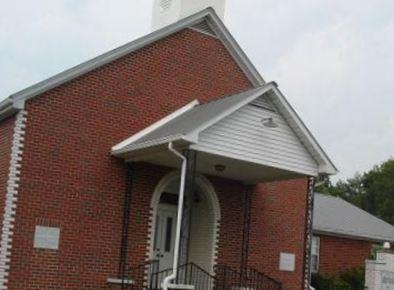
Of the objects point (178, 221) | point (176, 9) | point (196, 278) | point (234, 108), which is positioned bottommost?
point (196, 278)

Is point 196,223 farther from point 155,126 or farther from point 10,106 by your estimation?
point 10,106

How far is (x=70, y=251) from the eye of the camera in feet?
53.2

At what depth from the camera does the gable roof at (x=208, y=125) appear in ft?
Result: 49.7

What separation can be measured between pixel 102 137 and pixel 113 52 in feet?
7.07

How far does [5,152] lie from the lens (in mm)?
16297

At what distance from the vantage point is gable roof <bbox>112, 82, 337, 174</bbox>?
1514cm

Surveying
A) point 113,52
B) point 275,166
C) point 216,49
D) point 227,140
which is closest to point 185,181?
point 227,140

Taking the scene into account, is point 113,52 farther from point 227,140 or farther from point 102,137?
point 227,140

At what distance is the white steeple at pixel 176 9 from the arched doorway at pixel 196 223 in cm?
555

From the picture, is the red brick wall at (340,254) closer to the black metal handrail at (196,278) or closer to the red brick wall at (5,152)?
the black metal handrail at (196,278)

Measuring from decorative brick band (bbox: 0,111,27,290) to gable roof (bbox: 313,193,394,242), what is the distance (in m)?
14.3

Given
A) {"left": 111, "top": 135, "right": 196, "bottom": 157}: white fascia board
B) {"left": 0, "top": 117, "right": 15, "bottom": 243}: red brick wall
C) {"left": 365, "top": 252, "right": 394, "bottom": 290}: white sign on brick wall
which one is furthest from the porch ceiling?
{"left": 365, "top": 252, "right": 394, "bottom": 290}: white sign on brick wall

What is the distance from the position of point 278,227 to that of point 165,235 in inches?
136

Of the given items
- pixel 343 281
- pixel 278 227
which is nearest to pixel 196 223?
pixel 278 227
